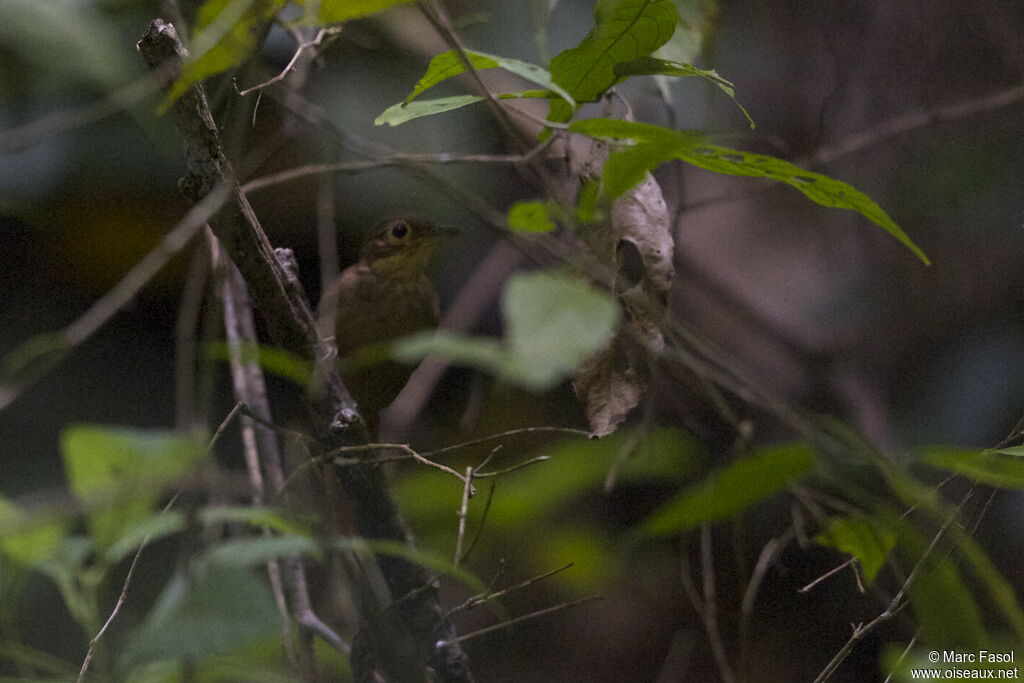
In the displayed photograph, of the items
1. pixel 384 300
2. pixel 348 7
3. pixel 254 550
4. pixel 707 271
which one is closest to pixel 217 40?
pixel 348 7

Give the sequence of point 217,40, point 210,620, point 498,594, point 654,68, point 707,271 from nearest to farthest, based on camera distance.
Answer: point 210,620
point 217,40
point 654,68
point 498,594
point 707,271

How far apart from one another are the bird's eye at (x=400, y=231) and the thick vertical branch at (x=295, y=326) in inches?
44.5

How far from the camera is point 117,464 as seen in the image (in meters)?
1.02

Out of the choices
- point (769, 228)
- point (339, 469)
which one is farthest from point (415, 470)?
point (769, 228)

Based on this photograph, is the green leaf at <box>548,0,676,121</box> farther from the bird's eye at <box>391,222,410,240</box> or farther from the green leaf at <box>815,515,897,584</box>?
the bird's eye at <box>391,222,410,240</box>

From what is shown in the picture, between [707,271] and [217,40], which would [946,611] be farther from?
[707,271]

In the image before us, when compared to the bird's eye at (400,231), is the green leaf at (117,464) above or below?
above

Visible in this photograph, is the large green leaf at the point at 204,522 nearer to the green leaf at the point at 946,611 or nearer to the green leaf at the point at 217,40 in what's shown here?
the green leaf at the point at 217,40

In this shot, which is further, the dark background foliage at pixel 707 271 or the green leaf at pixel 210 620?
the dark background foliage at pixel 707 271

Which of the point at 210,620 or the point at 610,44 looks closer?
the point at 210,620

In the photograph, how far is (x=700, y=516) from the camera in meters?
0.86

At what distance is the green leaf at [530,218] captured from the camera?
1.37 metres

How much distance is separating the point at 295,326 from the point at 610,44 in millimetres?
732

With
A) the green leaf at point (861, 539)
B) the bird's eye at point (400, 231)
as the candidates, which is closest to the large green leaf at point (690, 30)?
the green leaf at point (861, 539)
